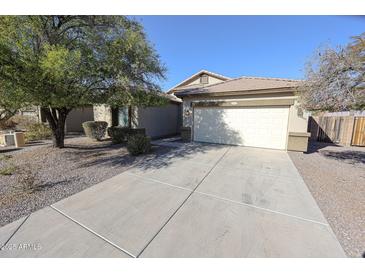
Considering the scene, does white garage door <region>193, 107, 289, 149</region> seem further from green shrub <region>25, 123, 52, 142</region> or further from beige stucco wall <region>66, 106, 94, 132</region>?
beige stucco wall <region>66, 106, 94, 132</region>

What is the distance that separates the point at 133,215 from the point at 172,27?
6.76m

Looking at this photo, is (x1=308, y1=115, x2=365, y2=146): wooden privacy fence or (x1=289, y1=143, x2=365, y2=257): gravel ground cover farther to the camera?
(x1=308, y1=115, x2=365, y2=146): wooden privacy fence

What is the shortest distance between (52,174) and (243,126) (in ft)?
27.5

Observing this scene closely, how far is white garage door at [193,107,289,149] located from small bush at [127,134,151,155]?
12.6ft

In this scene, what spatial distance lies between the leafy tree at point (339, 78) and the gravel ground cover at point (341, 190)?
207 cm

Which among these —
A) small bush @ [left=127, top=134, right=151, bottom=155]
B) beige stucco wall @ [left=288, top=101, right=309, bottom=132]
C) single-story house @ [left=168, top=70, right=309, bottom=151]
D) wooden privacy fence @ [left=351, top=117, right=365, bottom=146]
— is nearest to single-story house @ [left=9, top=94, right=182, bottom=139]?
single-story house @ [left=168, top=70, right=309, bottom=151]

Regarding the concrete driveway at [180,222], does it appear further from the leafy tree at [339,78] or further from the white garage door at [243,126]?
the white garage door at [243,126]

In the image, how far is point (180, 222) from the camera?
2.71 metres

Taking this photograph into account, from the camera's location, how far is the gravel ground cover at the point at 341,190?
2.45 m

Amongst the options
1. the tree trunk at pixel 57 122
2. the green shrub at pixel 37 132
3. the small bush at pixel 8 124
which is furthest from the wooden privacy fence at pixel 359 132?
the small bush at pixel 8 124

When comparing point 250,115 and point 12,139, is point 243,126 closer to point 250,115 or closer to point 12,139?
point 250,115

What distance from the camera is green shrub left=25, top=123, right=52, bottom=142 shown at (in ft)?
33.2

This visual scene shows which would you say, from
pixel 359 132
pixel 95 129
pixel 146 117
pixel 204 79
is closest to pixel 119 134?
pixel 95 129
